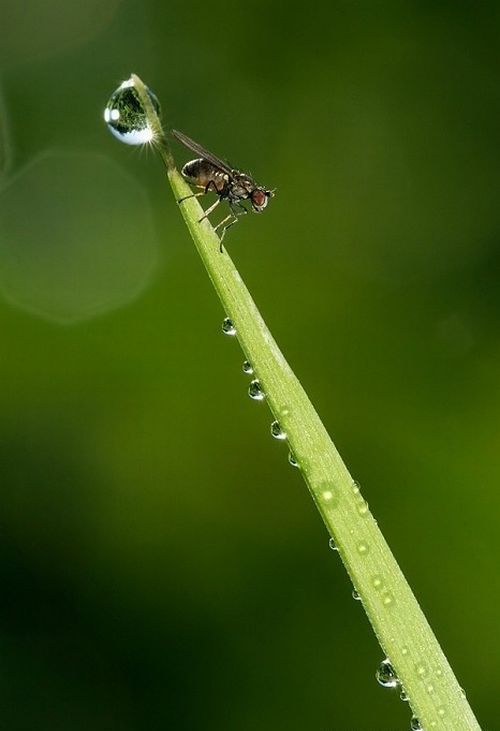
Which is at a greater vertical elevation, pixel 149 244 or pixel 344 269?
pixel 149 244

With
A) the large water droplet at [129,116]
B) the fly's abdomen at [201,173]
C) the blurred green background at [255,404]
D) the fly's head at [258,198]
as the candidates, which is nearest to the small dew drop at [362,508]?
the large water droplet at [129,116]

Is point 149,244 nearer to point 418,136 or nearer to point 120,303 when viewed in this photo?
point 120,303

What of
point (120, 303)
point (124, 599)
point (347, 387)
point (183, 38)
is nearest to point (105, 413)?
point (120, 303)

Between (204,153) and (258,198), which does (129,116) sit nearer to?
(204,153)

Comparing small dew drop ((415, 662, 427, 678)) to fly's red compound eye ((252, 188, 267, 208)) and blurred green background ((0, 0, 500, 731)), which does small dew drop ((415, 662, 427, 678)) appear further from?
blurred green background ((0, 0, 500, 731))

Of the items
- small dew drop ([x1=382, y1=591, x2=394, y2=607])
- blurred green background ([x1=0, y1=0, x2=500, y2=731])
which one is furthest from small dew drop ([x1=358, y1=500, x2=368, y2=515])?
blurred green background ([x1=0, y1=0, x2=500, y2=731])

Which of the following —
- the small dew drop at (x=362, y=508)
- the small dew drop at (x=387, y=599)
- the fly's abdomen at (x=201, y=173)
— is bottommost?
the small dew drop at (x=387, y=599)

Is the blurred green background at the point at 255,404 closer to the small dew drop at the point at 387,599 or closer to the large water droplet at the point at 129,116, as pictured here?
the large water droplet at the point at 129,116
